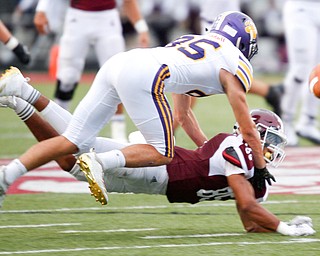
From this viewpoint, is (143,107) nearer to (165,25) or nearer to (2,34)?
(2,34)

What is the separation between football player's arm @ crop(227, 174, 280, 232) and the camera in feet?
16.7

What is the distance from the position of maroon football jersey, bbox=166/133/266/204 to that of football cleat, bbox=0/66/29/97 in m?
0.95

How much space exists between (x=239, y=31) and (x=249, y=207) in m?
1.04

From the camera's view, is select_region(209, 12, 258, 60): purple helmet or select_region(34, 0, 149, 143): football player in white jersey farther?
select_region(34, 0, 149, 143): football player in white jersey

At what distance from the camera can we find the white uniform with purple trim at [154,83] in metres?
5.22

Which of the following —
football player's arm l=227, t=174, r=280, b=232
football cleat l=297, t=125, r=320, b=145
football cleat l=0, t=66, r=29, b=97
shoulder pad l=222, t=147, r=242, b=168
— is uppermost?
football cleat l=0, t=66, r=29, b=97

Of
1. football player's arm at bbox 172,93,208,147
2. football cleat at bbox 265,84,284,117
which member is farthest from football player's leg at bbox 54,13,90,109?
football player's arm at bbox 172,93,208,147

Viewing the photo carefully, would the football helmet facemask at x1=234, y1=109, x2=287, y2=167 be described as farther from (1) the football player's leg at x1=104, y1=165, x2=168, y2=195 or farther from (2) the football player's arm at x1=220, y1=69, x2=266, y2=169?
(1) the football player's leg at x1=104, y1=165, x2=168, y2=195

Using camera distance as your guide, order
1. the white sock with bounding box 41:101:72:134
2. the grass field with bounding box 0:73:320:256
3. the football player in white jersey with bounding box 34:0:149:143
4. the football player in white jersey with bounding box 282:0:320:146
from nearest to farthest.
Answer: the grass field with bounding box 0:73:320:256
the white sock with bounding box 41:101:72:134
the football player in white jersey with bounding box 34:0:149:143
the football player in white jersey with bounding box 282:0:320:146

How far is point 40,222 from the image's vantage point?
18.4 feet

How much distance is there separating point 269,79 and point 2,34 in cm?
945

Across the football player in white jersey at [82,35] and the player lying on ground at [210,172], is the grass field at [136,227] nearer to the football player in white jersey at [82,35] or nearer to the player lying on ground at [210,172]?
the player lying on ground at [210,172]

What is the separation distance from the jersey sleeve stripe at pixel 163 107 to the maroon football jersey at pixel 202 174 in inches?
6.1

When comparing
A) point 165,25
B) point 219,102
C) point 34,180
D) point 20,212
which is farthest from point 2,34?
point 165,25
